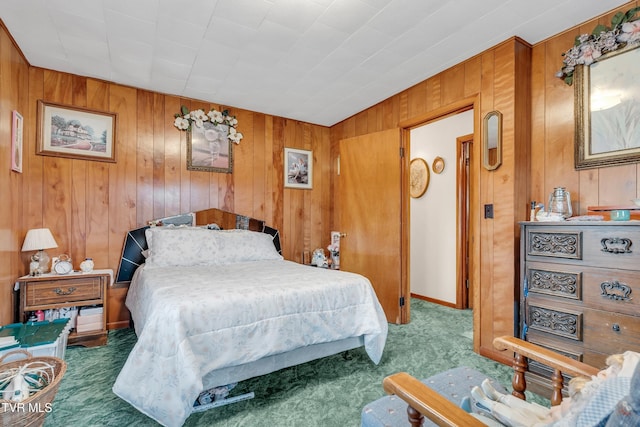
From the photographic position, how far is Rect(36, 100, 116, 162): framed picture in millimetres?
2920

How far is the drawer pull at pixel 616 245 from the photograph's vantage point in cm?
166

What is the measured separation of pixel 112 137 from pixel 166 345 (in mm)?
2558

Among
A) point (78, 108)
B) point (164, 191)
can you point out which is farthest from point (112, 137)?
point (164, 191)

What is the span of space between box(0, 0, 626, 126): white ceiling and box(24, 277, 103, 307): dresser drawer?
1948 mm

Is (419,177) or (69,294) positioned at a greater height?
(419,177)

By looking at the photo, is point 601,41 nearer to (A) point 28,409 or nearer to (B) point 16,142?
(A) point 28,409

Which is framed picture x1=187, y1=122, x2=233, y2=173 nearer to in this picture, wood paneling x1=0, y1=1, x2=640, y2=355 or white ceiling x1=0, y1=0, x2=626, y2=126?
wood paneling x1=0, y1=1, x2=640, y2=355

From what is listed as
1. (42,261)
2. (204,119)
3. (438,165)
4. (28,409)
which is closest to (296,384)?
(28,409)

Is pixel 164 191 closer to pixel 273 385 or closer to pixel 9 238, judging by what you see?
pixel 9 238

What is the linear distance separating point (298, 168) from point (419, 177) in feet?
6.04

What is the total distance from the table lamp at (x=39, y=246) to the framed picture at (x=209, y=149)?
1451 mm

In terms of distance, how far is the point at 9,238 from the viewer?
94.9 inches

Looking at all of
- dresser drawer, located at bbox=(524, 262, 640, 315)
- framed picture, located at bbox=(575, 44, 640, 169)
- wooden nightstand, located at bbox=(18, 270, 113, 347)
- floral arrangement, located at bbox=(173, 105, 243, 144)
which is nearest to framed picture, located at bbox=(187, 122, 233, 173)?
floral arrangement, located at bbox=(173, 105, 243, 144)

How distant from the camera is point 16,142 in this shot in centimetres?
253
